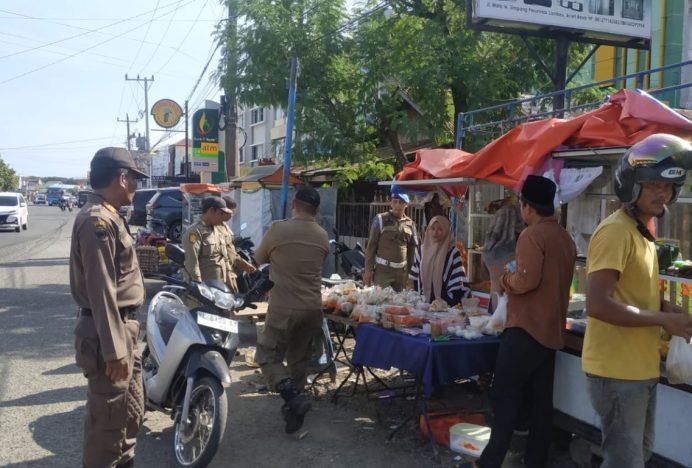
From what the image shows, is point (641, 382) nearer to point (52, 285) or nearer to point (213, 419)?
point (213, 419)

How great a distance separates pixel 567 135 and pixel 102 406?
3807 millimetres

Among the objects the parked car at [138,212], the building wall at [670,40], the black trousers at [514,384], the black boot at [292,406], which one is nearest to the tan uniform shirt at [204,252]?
the black boot at [292,406]

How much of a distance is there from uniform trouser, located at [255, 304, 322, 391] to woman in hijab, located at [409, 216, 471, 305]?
1.67m

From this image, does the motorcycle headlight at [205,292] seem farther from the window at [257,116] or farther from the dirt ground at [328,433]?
Answer: the window at [257,116]

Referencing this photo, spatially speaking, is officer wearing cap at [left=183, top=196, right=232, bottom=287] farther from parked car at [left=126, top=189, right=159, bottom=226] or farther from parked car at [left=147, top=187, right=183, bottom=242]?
parked car at [left=126, top=189, right=159, bottom=226]

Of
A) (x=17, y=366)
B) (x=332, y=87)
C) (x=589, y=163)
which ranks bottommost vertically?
(x=17, y=366)

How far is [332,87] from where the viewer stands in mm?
11336

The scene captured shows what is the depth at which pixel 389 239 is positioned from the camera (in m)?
7.52

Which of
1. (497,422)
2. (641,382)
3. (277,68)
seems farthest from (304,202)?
(277,68)

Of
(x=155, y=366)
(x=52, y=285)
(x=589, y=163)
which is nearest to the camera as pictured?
(x=155, y=366)

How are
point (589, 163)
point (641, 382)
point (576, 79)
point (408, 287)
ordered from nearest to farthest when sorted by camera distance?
point (641, 382), point (589, 163), point (408, 287), point (576, 79)

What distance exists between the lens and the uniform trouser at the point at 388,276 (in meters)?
7.61

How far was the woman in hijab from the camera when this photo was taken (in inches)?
246

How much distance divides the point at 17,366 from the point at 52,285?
649 centimetres
